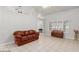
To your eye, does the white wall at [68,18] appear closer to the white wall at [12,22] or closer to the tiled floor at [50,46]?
the tiled floor at [50,46]

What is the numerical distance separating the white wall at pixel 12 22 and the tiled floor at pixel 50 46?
0.28 m

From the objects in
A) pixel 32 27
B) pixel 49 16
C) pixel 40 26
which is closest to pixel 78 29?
pixel 49 16

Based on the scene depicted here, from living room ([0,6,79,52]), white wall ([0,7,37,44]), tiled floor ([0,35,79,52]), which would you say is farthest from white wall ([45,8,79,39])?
white wall ([0,7,37,44])

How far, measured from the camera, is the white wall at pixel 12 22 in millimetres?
2598

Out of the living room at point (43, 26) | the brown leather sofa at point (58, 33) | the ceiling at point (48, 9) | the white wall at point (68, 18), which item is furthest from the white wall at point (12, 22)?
the brown leather sofa at point (58, 33)

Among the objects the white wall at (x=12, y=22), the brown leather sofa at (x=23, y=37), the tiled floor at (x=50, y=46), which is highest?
the white wall at (x=12, y=22)

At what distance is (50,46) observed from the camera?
2.69 meters

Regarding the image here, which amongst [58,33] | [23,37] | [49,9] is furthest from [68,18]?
[23,37]

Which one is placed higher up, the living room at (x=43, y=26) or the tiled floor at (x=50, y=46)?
the living room at (x=43, y=26)

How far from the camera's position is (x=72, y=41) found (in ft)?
9.34

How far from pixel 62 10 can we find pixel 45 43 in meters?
1.09
